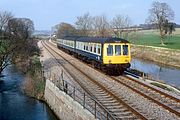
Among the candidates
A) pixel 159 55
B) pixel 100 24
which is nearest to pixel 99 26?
pixel 100 24

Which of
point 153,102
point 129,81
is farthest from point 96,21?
point 153,102

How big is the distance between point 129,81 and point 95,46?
782 centimetres

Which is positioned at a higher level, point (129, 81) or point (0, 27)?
point (0, 27)

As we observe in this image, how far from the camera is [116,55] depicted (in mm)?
28438

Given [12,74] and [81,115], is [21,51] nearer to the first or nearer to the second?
[12,74]

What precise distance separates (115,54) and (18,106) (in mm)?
9123

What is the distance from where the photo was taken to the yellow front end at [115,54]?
2839cm

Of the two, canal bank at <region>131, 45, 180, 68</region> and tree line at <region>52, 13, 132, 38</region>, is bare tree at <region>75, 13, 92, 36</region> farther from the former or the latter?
canal bank at <region>131, 45, 180, 68</region>

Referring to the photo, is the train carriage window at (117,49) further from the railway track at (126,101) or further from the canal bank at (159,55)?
the canal bank at (159,55)

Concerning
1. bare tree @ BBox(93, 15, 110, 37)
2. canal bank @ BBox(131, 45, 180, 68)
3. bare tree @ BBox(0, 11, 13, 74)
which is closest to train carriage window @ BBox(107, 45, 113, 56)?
bare tree @ BBox(0, 11, 13, 74)

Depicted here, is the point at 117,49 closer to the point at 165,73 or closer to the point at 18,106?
the point at 18,106

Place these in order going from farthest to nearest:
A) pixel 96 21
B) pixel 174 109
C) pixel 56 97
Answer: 1. pixel 96 21
2. pixel 56 97
3. pixel 174 109

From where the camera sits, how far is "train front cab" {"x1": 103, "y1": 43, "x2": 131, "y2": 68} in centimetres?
2838

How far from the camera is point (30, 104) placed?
28469mm
